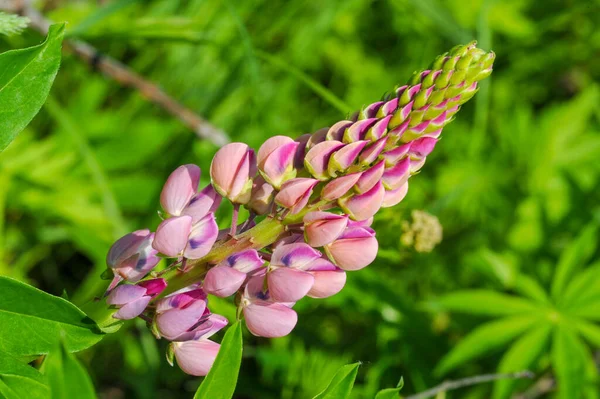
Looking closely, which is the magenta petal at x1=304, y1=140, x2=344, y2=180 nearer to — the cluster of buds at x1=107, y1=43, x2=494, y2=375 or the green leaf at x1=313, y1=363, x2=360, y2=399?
the cluster of buds at x1=107, y1=43, x2=494, y2=375

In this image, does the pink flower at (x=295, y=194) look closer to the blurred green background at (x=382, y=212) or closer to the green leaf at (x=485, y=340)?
the blurred green background at (x=382, y=212)

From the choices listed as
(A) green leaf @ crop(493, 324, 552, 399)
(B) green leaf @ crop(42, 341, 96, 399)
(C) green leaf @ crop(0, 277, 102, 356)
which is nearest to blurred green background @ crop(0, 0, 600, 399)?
(A) green leaf @ crop(493, 324, 552, 399)

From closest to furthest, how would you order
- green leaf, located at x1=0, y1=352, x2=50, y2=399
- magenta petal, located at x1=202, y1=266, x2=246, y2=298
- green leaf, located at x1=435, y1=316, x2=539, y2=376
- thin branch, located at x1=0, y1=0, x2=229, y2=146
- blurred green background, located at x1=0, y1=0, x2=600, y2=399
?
green leaf, located at x1=0, y1=352, x2=50, y2=399
magenta petal, located at x1=202, y1=266, x2=246, y2=298
green leaf, located at x1=435, y1=316, x2=539, y2=376
blurred green background, located at x1=0, y1=0, x2=600, y2=399
thin branch, located at x1=0, y1=0, x2=229, y2=146

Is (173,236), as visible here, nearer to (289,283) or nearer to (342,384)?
(289,283)

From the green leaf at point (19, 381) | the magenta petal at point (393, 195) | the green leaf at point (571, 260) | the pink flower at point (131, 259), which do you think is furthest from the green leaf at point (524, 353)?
the green leaf at point (19, 381)

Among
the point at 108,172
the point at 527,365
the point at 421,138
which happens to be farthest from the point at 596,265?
the point at 108,172
